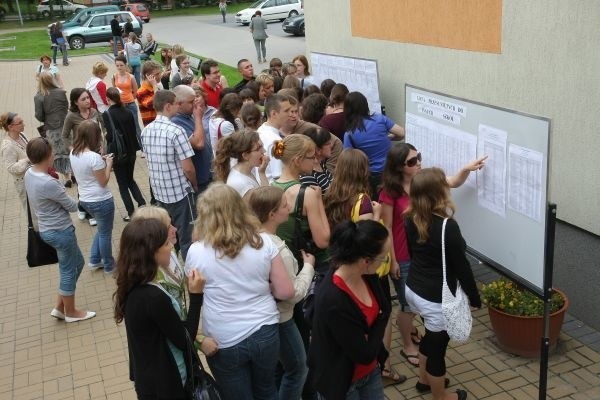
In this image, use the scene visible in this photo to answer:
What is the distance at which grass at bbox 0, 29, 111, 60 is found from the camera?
3153 centimetres

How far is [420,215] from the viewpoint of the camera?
4.02m

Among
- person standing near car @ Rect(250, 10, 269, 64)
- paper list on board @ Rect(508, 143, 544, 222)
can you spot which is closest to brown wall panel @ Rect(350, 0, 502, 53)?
paper list on board @ Rect(508, 143, 544, 222)

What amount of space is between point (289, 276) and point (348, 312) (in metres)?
0.66

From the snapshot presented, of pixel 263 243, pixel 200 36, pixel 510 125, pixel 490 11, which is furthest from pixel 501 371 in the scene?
pixel 200 36

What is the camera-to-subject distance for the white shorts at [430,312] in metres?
4.12

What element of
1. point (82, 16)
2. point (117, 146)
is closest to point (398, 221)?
point (117, 146)

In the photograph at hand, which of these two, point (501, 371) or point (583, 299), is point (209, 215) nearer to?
point (501, 371)

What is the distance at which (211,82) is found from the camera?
9.10 m

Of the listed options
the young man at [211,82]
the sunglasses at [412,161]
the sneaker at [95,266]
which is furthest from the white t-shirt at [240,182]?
the young man at [211,82]

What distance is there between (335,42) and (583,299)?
279 inches

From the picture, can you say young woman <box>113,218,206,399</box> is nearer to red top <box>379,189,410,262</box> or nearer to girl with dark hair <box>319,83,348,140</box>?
red top <box>379,189,410,262</box>

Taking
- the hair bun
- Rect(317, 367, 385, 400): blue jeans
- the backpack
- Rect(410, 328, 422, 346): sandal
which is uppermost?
the hair bun

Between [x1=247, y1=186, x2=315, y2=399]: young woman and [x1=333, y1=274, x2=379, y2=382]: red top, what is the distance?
21.6 inches

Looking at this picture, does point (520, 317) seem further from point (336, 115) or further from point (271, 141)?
point (336, 115)
